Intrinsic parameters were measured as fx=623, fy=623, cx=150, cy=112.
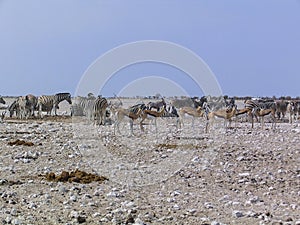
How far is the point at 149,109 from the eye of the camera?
2673 centimetres

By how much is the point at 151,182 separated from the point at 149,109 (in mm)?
15478

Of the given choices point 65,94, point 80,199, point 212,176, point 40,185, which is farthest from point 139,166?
point 65,94

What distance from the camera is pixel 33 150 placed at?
1596 centimetres

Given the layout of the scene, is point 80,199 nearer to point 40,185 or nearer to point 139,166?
point 40,185

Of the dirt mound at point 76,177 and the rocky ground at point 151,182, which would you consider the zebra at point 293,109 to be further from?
the dirt mound at point 76,177

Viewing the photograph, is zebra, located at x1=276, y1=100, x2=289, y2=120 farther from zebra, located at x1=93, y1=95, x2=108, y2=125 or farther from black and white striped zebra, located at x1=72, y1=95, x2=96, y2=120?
zebra, located at x1=93, y1=95, x2=108, y2=125

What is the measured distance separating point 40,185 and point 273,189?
13.2 feet

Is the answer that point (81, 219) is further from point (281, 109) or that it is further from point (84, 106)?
point (281, 109)

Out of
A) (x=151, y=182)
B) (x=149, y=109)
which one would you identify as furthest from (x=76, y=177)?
(x=149, y=109)

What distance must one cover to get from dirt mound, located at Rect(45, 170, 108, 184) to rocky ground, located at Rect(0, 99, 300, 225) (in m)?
0.02

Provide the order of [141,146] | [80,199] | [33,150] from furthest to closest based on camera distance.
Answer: [141,146]
[33,150]
[80,199]

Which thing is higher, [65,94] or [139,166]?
[65,94]

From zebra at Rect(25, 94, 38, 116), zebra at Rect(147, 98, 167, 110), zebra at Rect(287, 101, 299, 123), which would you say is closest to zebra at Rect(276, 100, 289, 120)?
zebra at Rect(287, 101, 299, 123)

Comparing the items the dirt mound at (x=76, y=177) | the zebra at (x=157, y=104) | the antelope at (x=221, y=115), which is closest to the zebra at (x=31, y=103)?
the zebra at (x=157, y=104)
